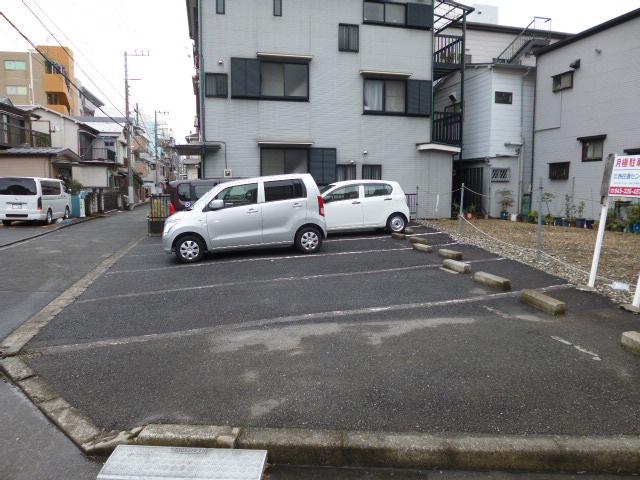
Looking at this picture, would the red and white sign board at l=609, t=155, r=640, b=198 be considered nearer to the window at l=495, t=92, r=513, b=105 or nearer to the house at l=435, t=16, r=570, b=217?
the house at l=435, t=16, r=570, b=217

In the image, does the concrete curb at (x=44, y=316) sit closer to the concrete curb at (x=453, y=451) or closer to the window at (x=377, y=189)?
the concrete curb at (x=453, y=451)

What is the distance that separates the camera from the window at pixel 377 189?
13.1 meters

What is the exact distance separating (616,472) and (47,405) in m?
4.03

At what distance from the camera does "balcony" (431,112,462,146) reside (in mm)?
21016

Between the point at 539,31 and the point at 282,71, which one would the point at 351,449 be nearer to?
the point at 282,71

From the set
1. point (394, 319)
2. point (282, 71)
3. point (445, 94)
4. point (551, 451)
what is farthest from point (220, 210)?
point (445, 94)

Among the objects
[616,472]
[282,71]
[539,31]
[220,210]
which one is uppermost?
[539,31]

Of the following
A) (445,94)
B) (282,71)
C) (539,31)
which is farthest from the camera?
(539,31)

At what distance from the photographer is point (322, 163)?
1762 centimetres

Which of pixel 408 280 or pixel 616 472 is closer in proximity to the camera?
pixel 616 472

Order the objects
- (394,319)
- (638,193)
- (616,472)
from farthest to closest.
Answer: (638,193) → (394,319) → (616,472)

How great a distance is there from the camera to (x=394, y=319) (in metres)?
5.45

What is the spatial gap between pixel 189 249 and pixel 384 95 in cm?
1200

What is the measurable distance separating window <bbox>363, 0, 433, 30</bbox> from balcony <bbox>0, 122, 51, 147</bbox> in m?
Result: 22.3
